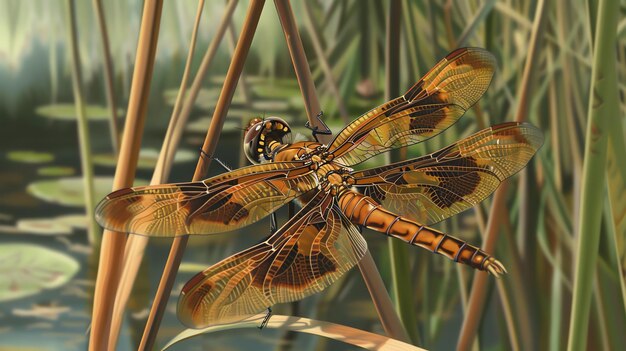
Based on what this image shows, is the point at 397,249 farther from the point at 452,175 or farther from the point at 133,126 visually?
the point at 133,126

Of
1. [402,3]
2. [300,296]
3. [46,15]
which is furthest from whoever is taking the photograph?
[46,15]

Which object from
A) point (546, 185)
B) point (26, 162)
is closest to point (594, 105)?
point (546, 185)

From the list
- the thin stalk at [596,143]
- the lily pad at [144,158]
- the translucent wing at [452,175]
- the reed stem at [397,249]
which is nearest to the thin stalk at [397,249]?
the reed stem at [397,249]

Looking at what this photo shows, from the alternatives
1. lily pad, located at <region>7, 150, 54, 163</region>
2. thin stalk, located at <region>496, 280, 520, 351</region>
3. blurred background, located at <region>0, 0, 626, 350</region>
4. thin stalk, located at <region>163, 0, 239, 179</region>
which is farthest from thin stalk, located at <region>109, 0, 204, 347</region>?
thin stalk, located at <region>496, 280, 520, 351</region>

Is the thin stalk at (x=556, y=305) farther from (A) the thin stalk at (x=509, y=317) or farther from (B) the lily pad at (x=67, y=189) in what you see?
(B) the lily pad at (x=67, y=189)

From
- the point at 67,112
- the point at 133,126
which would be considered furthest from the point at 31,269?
the point at 133,126

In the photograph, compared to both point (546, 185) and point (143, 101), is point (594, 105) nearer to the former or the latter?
point (546, 185)
